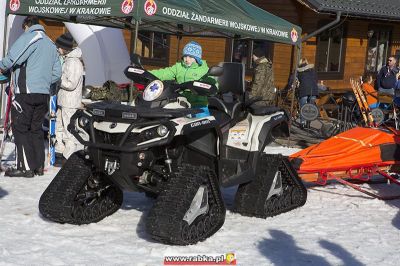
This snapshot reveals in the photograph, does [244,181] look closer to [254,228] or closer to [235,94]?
[254,228]

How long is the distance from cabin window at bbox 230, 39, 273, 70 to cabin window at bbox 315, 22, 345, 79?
4.43 feet

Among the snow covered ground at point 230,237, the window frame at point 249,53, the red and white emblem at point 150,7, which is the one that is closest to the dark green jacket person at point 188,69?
the snow covered ground at point 230,237

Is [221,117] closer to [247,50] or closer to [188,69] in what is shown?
[188,69]

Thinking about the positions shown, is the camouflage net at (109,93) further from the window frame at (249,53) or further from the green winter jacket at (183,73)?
the green winter jacket at (183,73)

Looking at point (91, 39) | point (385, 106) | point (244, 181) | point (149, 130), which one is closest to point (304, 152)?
point (244, 181)

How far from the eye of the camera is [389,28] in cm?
2025

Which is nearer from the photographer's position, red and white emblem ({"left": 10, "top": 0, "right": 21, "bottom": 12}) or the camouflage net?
red and white emblem ({"left": 10, "top": 0, "right": 21, "bottom": 12})

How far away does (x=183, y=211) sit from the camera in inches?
211

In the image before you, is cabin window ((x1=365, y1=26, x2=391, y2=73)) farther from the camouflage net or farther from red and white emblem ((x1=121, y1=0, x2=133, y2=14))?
red and white emblem ((x1=121, y1=0, x2=133, y2=14))

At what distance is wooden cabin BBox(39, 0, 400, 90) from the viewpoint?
17.4m

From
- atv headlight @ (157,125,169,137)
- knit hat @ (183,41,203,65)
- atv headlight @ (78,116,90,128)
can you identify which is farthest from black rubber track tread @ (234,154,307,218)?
atv headlight @ (78,116,90,128)

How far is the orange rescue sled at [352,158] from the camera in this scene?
24.1 feet

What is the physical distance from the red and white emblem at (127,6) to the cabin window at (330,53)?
1020 centimetres

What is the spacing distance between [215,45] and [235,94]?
1140cm
